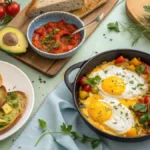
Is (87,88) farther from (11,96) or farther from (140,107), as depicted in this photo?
(11,96)

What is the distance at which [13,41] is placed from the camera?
307cm

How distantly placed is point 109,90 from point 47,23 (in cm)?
89

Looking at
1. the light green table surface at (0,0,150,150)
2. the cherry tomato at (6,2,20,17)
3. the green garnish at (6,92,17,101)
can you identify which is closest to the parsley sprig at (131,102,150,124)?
the light green table surface at (0,0,150,150)

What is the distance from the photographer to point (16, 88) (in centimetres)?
289

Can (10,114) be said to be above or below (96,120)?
above

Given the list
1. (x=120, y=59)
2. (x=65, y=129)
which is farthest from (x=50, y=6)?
(x=65, y=129)

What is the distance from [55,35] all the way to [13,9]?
1.73 ft

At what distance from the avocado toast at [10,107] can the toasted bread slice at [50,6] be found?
85 centimetres

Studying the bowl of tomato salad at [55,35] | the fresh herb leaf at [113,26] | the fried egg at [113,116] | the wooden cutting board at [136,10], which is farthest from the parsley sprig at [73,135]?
the wooden cutting board at [136,10]

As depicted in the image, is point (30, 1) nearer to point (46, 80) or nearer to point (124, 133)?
point (46, 80)

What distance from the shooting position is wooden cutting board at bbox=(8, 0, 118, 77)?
3.06m

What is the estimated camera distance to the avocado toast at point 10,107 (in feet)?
8.47

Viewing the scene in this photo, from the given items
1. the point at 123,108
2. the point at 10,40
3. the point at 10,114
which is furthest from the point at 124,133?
the point at 10,40

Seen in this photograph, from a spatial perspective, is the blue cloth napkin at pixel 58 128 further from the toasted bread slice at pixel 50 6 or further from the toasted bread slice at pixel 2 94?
the toasted bread slice at pixel 50 6
